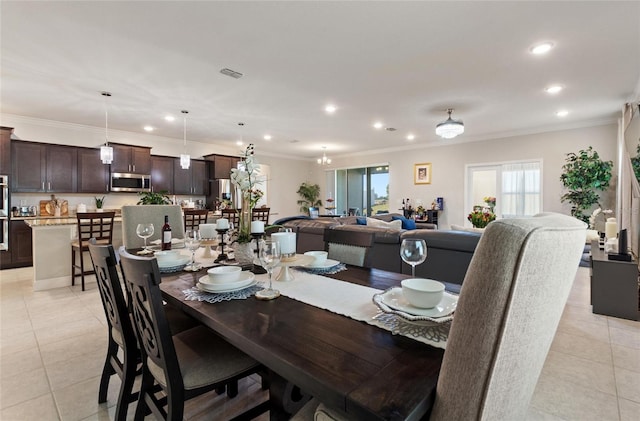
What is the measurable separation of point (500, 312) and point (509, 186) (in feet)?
22.7

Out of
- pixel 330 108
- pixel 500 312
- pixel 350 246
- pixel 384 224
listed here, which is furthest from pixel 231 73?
pixel 500 312

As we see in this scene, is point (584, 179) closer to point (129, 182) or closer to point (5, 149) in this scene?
point (129, 182)

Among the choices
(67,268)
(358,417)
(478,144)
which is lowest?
(67,268)

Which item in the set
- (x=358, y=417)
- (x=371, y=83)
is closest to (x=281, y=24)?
(x=371, y=83)

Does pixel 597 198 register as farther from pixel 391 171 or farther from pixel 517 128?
pixel 391 171

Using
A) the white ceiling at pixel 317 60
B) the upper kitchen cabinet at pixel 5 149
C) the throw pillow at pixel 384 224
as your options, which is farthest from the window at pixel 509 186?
the upper kitchen cabinet at pixel 5 149

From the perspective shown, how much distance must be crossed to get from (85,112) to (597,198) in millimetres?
8883

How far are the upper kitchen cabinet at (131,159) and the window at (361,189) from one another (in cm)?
524

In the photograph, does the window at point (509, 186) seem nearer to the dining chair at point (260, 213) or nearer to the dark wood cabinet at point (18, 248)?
the dining chair at point (260, 213)

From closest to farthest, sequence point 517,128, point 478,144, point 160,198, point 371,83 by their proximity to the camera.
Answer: point 371,83 < point 160,198 < point 517,128 < point 478,144

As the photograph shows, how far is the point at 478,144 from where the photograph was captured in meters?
6.75

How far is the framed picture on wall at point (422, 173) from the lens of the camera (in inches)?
296

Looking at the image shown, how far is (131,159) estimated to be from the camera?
6.13 m

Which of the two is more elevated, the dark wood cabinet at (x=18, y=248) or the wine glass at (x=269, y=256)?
the wine glass at (x=269, y=256)
